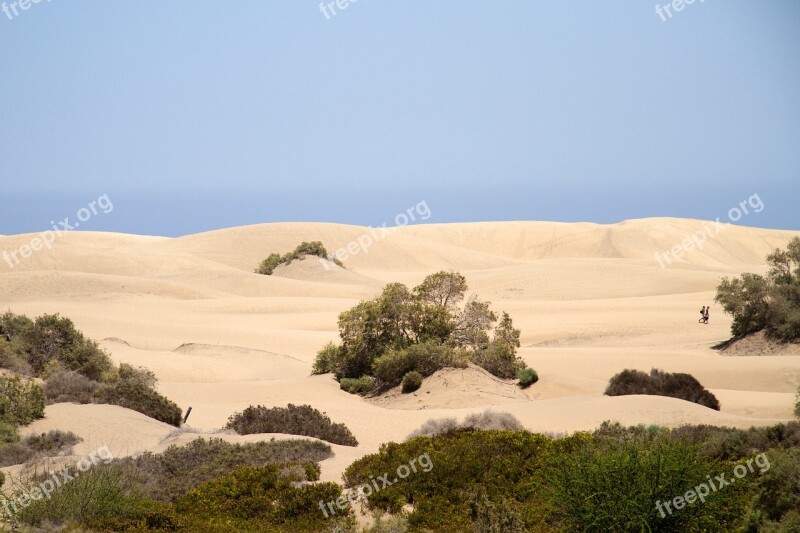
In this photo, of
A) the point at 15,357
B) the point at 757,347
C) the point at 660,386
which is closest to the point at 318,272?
the point at 757,347

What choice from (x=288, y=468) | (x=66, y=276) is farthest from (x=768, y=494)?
(x=66, y=276)

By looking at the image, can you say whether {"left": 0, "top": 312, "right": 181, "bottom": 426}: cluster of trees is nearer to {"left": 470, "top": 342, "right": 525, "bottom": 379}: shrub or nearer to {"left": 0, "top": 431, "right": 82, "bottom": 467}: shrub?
{"left": 0, "top": 431, "right": 82, "bottom": 467}: shrub

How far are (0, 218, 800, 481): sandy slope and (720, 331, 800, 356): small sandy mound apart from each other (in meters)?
0.74

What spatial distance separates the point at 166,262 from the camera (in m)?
63.0

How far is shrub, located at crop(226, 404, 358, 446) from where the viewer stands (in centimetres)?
1450

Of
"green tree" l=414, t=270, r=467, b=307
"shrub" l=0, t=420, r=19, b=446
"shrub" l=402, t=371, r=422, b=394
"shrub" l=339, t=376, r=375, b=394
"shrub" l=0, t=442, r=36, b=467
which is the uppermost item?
"green tree" l=414, t=270, r=467, b=307

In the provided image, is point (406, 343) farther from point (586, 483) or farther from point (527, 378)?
point (586, 483)

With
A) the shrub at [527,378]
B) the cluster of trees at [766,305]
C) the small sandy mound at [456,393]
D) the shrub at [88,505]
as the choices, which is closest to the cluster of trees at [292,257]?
the cluster of trees at [766,305]

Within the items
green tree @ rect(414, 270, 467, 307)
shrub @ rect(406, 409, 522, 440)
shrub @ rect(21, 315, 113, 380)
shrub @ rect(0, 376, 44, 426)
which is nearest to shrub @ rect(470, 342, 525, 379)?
green tree @ rect(414, 270, 467, 307)

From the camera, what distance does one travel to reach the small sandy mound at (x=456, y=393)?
19.2 metres

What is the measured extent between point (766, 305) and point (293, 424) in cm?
2003

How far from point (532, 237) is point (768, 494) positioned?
9508 centimetres

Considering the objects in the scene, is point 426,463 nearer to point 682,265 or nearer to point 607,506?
point 607,506

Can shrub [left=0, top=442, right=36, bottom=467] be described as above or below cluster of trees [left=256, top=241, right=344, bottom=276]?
below
